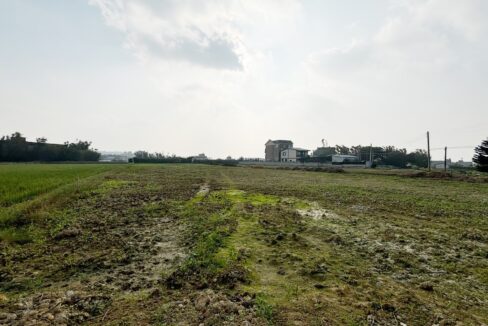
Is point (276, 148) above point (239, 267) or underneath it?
above

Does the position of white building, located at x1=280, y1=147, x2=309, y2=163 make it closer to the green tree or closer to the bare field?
the green tree

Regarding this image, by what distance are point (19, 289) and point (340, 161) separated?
7597cm

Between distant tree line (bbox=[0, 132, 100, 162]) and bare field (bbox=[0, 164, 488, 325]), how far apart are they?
84.9 meters

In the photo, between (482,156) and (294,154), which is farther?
(294,154)

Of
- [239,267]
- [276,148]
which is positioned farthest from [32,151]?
[239,267]

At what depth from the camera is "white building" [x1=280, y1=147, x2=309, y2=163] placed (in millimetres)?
90375

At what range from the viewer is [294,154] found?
90.8 meters

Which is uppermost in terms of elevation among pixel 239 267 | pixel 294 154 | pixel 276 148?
pixel 276 148

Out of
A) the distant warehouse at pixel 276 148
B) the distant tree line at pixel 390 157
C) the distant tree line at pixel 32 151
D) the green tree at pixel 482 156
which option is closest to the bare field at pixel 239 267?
the green tree at pixel 482 156

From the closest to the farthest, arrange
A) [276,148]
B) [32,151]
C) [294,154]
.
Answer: [32,151] → [294,154] → [276,148]

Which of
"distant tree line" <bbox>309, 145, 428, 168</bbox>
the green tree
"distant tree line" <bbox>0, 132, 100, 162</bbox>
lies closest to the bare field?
the green tree

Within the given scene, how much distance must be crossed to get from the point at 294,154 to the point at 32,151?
Result: 75.6 m

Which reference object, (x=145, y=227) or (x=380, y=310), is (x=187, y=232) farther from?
(x=380, y=310)

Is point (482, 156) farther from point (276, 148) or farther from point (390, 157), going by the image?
point (276, 148)
